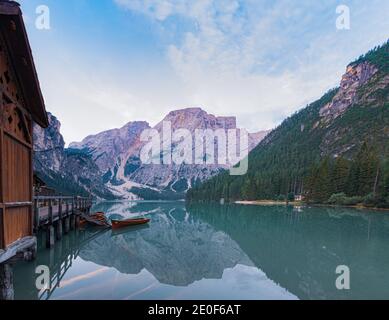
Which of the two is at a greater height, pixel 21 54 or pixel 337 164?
pixel 21 54

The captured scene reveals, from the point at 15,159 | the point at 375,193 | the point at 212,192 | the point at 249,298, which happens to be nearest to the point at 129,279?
the point at 249,298

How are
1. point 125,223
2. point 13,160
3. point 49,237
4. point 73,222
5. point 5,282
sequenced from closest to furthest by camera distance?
1. point 5,282
2. point 13,160
3. point 49,237
4. point 73,222
5. point 125,223

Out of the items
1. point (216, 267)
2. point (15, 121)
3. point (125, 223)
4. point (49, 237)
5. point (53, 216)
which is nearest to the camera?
point (15, 121)

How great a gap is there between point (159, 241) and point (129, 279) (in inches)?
513

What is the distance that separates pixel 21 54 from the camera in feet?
30.7

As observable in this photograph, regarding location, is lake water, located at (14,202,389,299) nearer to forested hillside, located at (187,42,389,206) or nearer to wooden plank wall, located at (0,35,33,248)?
wooden plank wall, located at (0,35,33,248)

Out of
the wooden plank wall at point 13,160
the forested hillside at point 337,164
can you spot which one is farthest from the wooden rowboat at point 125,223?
the forested hillside at point 337,164

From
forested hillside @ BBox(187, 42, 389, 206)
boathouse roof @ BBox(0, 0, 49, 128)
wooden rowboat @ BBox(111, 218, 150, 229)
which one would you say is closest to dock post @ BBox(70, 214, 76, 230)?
wooden rowboat @ BBox(111, 218, 150, 229)

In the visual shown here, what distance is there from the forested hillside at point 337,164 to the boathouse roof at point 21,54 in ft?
206

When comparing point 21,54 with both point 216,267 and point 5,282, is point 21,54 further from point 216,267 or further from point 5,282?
point 216,267

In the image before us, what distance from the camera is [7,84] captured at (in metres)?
9.32

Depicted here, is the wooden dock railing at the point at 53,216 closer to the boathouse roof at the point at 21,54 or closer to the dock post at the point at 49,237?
the dock post at the point at 49,237

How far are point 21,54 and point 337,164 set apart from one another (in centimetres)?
7892

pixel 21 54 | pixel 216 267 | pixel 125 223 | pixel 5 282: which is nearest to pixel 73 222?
pixel 125 223
